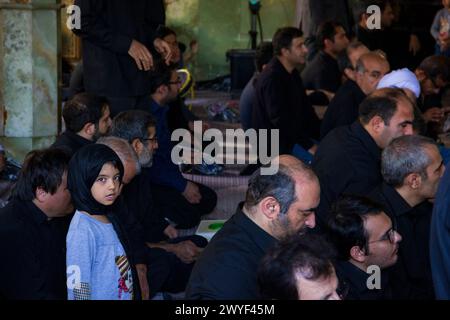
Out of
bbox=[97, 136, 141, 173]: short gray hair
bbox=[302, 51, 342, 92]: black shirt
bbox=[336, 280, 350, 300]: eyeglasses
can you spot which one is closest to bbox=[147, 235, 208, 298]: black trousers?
bbox=[97, 136, 141, 173]: short gray hair

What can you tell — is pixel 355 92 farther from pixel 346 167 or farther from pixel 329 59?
pixel 329 59

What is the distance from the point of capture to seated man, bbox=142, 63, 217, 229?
5.77 metres

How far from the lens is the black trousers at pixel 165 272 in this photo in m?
4.59

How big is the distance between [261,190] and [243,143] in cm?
484

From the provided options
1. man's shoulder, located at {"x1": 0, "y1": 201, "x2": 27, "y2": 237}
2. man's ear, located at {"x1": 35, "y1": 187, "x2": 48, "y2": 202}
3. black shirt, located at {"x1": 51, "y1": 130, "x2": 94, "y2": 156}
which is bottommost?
man's shoulder, located at {"x1": 0, "y1": 201, "x2": 27, "y2": 237}

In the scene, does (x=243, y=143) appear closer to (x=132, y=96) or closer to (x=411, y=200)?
(x=132, y=96)

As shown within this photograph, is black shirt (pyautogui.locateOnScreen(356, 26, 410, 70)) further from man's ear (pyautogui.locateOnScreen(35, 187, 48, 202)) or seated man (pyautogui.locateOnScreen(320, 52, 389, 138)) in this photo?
man's ear (pyautogui.locateOnScreen(35, 187, 48, 202))

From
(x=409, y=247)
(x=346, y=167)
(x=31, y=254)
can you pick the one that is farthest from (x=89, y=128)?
(x=409, y=247)

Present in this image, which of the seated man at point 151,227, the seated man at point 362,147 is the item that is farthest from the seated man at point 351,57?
the seated man at point 151,227

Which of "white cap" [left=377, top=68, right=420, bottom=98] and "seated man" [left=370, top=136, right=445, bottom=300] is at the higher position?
"white cap" [left=377, top=68, right=420, bottom=98]

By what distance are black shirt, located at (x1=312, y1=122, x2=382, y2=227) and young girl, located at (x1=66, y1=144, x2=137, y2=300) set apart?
3.49 feet

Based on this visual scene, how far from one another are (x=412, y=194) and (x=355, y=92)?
1.99m

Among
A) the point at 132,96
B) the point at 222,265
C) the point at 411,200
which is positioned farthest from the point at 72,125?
the point at 222,265

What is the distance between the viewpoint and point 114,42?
5.13 metres
